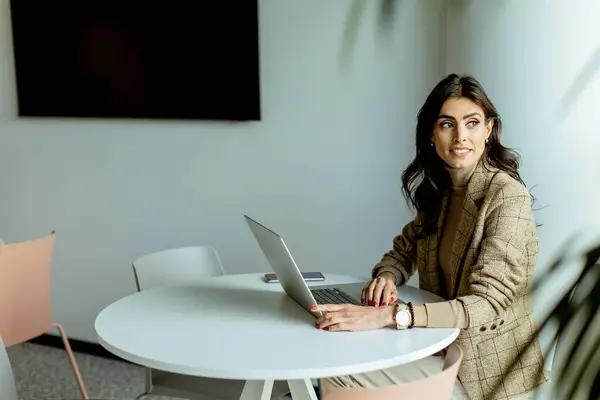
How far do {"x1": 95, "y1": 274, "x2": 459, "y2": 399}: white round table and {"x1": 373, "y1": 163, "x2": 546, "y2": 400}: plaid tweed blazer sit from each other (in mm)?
142

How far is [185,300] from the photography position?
1889 millimetres

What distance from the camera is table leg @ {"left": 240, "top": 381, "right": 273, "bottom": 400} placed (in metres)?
1.63

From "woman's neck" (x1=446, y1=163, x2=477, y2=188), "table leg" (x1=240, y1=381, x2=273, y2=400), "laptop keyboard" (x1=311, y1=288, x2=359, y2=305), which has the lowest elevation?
"table leg" (x1=240, y1=381, x2=273, y2=400)

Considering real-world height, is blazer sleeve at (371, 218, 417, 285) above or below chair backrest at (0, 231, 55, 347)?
above

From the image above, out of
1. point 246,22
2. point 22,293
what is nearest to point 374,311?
point 22,293

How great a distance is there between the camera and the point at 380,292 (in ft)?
6.08

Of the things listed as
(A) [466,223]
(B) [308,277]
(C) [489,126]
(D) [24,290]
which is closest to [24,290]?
(D) [24,290]

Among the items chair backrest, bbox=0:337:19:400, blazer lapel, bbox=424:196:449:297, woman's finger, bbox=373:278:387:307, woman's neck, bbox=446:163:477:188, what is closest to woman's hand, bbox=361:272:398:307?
woman's finger, bbox=373:278:387:307

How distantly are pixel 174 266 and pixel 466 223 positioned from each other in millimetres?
1059

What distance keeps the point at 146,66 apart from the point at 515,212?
2069 millimetres

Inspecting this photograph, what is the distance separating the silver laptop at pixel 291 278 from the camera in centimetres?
156

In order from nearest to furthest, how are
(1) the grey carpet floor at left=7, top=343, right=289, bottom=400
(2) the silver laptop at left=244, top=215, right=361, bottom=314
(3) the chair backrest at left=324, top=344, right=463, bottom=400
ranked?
1. (3) the chair backrest at left=324, top=344, right=463, bottom=400
2. (2) the silver laptop at left=244, top=215, right=361, bottom=314
3. (1) the grey carpet floor at left=7, top=343, right=289, bottom=400

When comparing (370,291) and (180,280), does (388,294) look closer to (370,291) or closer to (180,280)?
(370,291)

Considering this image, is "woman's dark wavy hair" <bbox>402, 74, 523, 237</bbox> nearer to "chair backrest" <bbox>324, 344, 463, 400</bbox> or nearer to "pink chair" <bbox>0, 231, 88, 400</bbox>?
"chair backrest" <bbox>324, 344, 463, 400</bbox>
